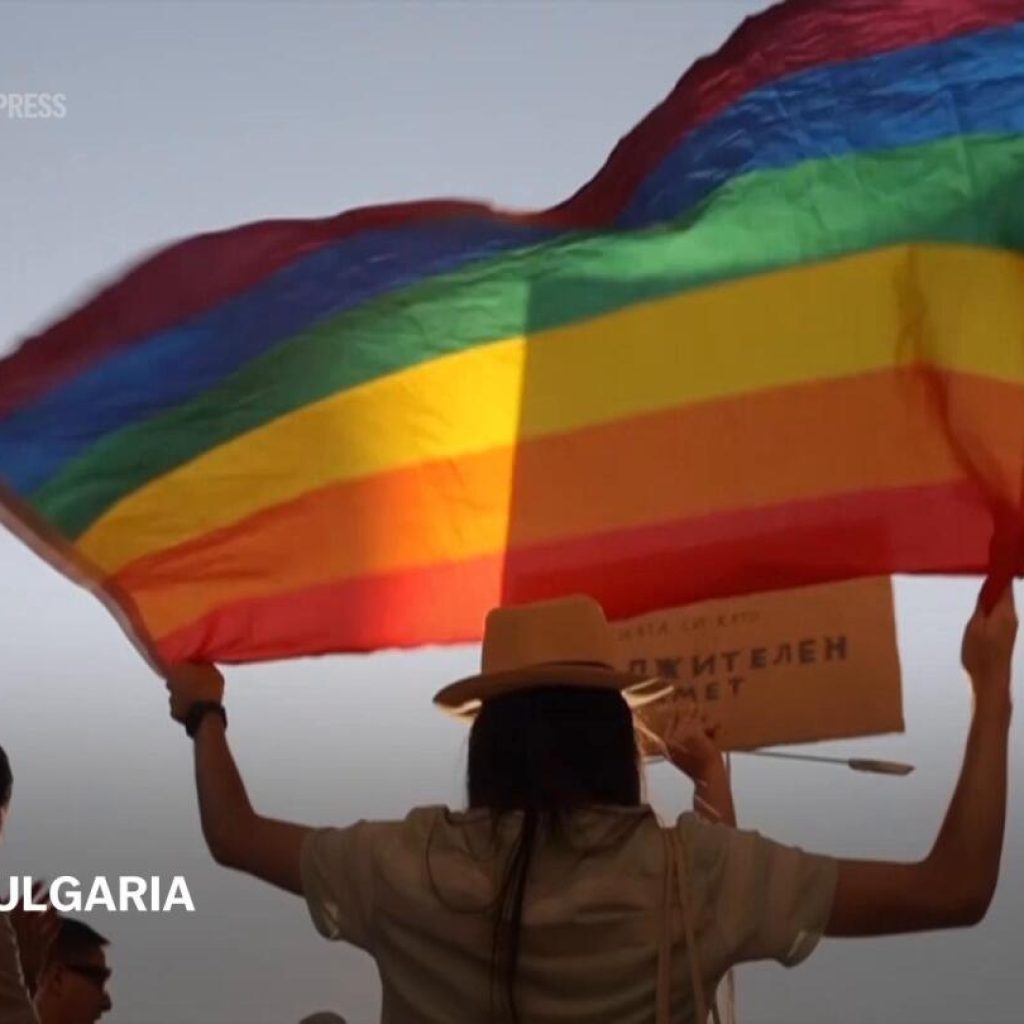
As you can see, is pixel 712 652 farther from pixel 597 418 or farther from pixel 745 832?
pixel 745 832

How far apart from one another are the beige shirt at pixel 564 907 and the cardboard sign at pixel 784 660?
1239 mm

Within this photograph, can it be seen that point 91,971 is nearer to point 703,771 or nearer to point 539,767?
point 703,771

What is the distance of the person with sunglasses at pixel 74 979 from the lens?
10.7 ft

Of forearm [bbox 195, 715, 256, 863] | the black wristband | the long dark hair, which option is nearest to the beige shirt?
Result: the long dark hair

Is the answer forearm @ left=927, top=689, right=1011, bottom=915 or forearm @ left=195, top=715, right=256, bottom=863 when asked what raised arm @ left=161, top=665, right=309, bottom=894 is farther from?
forearm @ left=927, top=689, right=1011, bottom=915

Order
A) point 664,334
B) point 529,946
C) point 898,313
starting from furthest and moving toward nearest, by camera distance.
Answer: point 664,334 → point 898,313 → point 529,946

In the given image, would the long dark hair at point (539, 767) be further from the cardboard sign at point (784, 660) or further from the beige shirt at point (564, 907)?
the cardboard sign at point (784, 660)

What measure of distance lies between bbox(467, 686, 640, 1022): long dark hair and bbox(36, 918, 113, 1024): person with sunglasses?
1747 millimetres

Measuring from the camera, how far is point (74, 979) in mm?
3299

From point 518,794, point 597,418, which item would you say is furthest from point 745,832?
point 597,418

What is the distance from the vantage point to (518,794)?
169 cm

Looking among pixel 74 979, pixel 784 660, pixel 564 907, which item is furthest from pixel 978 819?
pixel 74 979

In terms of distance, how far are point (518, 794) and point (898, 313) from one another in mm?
1560

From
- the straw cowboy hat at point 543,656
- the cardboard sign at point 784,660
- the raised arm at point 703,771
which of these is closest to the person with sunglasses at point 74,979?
the cardboard sign at point 784,660
